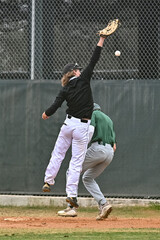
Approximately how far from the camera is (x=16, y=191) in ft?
34.7

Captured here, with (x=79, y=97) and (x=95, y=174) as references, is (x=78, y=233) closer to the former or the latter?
(x=95, y=174)

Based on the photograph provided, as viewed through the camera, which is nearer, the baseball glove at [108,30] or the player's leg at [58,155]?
the baseball glove at [108,30]

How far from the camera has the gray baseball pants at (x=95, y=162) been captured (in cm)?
852

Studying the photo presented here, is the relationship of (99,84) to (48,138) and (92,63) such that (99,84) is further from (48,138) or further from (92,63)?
(92,63)

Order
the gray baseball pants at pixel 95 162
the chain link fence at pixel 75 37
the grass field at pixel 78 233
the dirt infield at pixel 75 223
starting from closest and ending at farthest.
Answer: the grass field at pixel 78 233, the dirt infield at pixel 75 223, the gray baseball pants at pixel 95 162, the chain link fence at pixel 75 37

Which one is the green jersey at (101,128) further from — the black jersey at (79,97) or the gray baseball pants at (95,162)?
the black jersey at (79,97)

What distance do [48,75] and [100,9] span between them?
4.56 ft

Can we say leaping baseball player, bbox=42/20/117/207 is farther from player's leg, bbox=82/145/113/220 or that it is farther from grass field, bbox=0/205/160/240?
grass field, bbox=0/205/160/240

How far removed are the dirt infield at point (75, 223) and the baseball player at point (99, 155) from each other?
162 millimetres

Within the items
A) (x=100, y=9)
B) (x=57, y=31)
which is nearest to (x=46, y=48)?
(x=57, y=31)

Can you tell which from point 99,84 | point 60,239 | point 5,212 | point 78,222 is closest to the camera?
point 60,239

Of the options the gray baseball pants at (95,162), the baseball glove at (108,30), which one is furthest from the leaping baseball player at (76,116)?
the gray baseball pants at (95,162)

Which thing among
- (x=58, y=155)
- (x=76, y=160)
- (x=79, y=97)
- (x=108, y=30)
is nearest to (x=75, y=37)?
(x=108, y=30)

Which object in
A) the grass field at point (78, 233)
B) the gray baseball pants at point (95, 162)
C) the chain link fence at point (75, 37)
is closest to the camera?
the grass field at point (78, 233)
